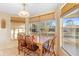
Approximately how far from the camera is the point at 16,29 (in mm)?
1611

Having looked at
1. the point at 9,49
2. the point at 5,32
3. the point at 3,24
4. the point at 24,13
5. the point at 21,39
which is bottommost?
the point at 9,49

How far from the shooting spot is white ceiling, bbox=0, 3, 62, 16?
151cm

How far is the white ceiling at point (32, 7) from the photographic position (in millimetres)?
1508

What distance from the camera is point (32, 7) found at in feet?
5.08

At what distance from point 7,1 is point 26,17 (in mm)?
306

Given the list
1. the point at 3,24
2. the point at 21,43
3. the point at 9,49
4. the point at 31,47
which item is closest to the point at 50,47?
the point at 31,47

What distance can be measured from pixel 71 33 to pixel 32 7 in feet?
2.02

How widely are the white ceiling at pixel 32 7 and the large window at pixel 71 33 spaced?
242 millimetres

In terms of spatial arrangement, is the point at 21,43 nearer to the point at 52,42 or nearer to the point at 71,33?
the point at 52,42

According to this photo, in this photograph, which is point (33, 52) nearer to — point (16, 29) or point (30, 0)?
point (16, 29)

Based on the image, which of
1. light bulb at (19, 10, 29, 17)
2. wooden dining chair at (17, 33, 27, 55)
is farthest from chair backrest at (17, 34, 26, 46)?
light bulb at (19, 10, 29, 17)

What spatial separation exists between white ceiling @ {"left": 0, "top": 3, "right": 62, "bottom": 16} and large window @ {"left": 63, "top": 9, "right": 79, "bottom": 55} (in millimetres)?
242

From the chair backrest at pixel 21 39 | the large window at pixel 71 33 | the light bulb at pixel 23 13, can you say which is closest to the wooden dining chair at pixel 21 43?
the chair backrest at pixel 21 39

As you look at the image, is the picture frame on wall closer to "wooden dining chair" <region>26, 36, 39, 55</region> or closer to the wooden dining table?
"wooden dining chair" <region>26, 36, 39, 55</region>
